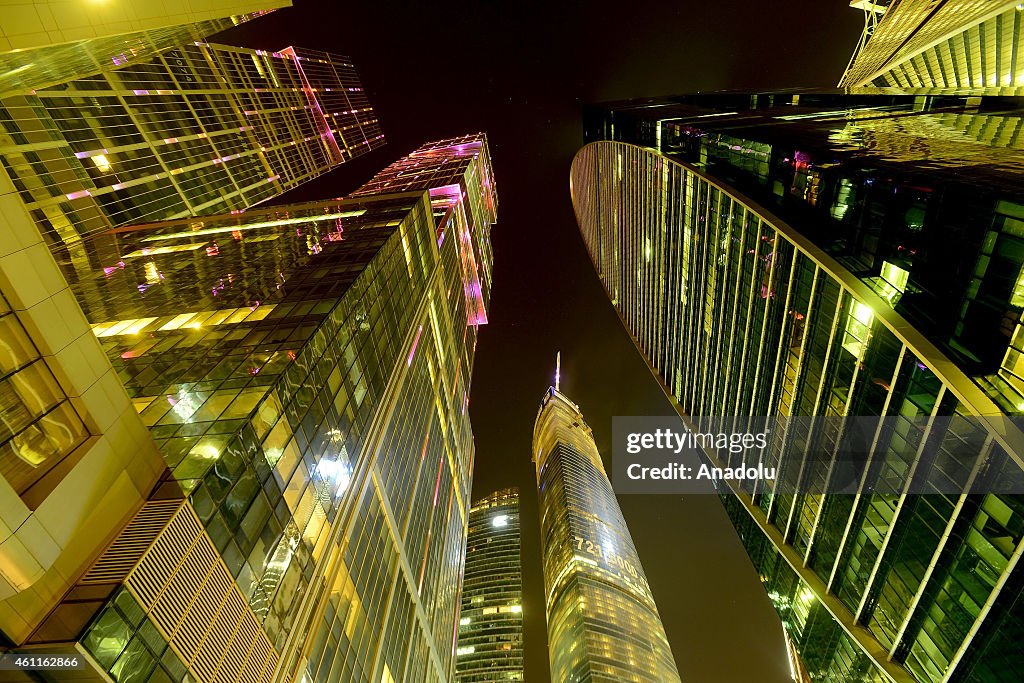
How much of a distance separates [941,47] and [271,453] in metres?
96.5

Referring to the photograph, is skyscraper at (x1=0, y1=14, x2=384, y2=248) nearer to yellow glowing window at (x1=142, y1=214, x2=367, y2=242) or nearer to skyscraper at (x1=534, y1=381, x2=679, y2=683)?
yellow glowing window at (x1=142, y1=214, x2=367, y2=242)

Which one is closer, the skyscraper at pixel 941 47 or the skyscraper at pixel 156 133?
the skyscraper at pixel 156 133

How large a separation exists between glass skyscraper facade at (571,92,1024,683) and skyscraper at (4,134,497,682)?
35164mm

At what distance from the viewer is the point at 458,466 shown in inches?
3014

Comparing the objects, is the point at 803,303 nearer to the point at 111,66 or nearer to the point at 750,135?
the point at 750,135

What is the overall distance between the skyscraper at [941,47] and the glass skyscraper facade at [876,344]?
8.39m

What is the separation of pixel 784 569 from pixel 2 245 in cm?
6419

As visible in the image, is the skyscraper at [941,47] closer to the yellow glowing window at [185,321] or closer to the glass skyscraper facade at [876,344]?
the glass skyscraper facade at [876,344]

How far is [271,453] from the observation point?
73.3 feet

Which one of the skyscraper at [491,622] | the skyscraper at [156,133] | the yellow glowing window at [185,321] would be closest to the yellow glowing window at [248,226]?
the skyscraper at [156,133]

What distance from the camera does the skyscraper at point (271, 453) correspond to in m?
14.7

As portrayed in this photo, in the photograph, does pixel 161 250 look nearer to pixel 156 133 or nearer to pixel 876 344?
pixel 156 133

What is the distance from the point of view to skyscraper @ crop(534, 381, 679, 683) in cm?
12756

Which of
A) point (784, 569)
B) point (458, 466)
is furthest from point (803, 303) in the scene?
point (458, 466)
